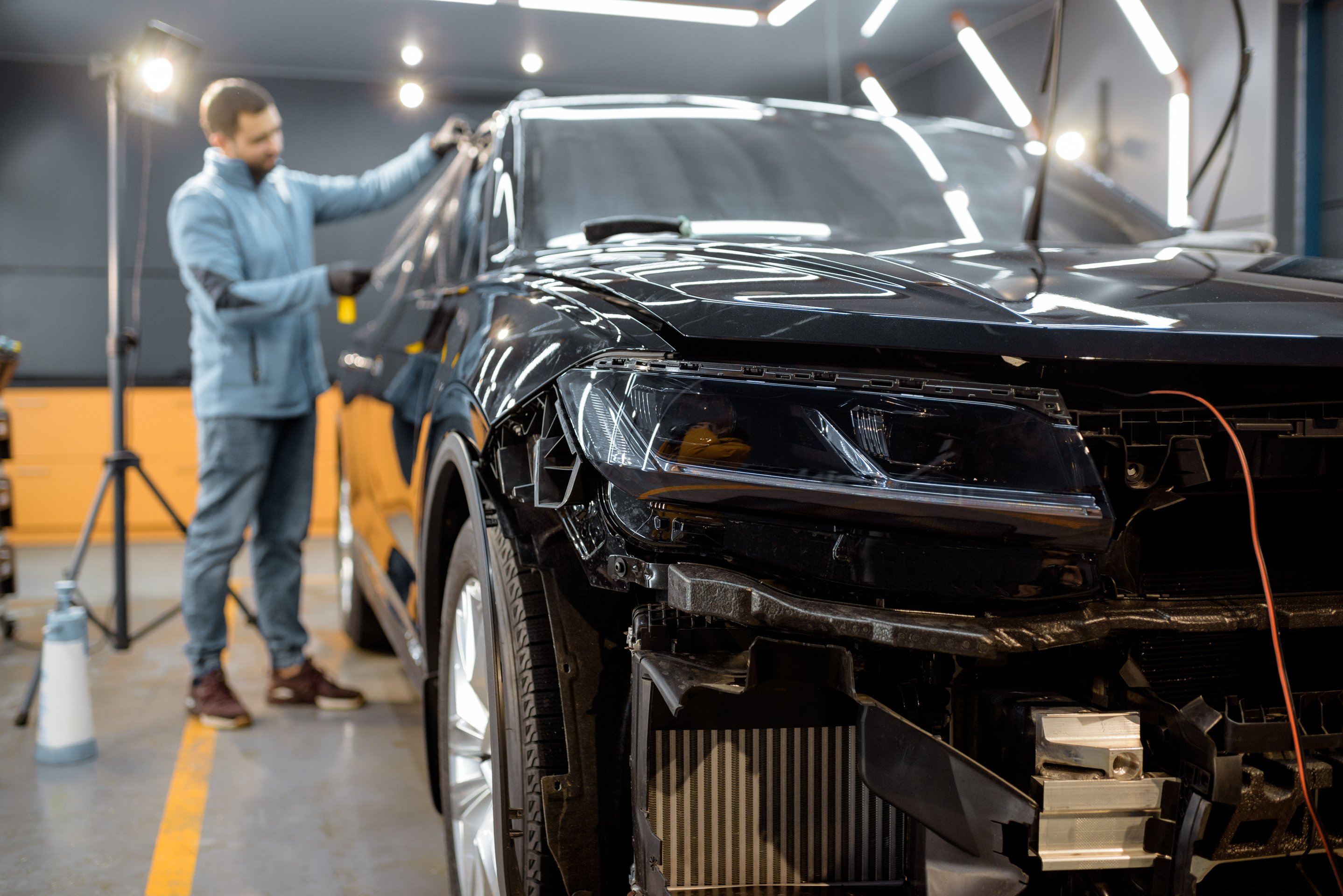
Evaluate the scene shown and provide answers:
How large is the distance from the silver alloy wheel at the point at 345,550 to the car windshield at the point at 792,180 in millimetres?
1779

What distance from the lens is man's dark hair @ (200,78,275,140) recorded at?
3152 millimetres

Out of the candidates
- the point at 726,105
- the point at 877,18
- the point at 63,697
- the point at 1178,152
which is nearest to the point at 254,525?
the point at 63,697

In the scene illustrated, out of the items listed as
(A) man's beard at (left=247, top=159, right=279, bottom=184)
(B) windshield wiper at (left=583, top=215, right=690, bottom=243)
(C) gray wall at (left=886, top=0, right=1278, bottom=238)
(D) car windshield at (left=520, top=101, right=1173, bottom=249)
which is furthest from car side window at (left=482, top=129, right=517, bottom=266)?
(C) gray wall at (left=886, top=0, right=1278, bottom=238)

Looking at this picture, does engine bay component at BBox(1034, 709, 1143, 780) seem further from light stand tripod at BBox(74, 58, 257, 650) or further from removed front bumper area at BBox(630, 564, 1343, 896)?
light stand tripod at BBox(74, 58, 257, 650)

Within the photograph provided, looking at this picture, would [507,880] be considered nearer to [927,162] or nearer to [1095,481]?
[1095,481]

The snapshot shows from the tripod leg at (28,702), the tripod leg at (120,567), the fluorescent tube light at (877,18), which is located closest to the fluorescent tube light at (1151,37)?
the fluorescent tube light at (877,18)

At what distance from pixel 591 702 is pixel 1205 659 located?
72 centimetres

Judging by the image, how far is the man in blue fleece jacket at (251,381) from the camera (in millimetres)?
3037

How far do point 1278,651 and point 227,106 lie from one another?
309 cm

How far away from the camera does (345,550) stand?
12.8ft

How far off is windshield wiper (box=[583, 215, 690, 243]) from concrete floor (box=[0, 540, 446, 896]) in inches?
51.7

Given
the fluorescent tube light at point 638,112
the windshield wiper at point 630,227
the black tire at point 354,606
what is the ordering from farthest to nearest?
the black tire at point 354,606, the fluorescent tube light at point 638,112, the windshield wiper at point 630,227

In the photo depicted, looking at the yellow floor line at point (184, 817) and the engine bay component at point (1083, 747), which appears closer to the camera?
the engine bay component at point (1083, 747)

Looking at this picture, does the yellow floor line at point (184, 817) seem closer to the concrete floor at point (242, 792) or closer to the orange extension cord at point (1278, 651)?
the concrete floor at point (242, 792)
